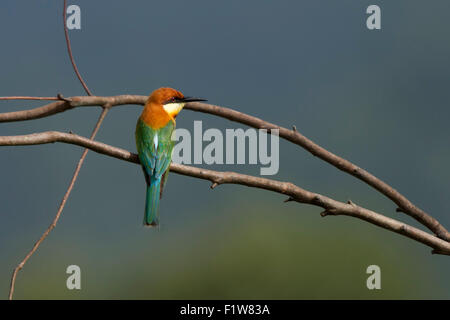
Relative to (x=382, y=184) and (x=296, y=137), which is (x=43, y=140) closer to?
(x=296, y=137)

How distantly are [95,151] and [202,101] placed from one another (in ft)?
2.47

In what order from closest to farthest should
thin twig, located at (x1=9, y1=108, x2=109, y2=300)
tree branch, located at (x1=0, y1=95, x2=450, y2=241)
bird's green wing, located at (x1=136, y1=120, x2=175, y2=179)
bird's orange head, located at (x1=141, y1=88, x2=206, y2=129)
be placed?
thin twig, located at (x1=9, y1=108, x2=109, y2=300) → tree branch, located at (x1=0, y1=95, x2=450, y2=241) → bird's green wing, located at (x1=136, y1=120, x2=175, y2=179) → bird's orange head, located at (x1=141, y1=88, x2=206, y2=129)

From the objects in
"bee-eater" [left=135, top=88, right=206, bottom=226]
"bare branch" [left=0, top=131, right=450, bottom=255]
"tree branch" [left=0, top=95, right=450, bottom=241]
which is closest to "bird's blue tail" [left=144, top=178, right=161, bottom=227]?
"bee-eater" [left=135, top=88, right=206, bottom=226]

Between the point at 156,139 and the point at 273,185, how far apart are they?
2.33 feet

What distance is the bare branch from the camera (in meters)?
1.70

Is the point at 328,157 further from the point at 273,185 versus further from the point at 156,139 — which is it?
the point at 156,139

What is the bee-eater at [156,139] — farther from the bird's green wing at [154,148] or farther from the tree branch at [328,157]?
the tree branch at [328,157]

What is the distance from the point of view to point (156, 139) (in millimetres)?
2365

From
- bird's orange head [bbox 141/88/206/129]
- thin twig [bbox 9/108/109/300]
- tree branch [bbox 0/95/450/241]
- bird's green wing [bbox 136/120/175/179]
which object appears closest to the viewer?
thin twig [bbox 9/108/109/300]

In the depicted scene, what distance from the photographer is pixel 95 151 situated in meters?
1.74

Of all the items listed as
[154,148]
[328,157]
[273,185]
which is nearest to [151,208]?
[154,148]

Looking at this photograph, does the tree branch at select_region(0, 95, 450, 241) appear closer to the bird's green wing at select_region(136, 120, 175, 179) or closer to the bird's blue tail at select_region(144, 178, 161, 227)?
the bird's green wing at select_region(136, 120, 175, 179)

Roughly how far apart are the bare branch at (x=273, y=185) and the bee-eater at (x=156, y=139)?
231 mm

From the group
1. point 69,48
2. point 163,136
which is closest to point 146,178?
point 163,136
